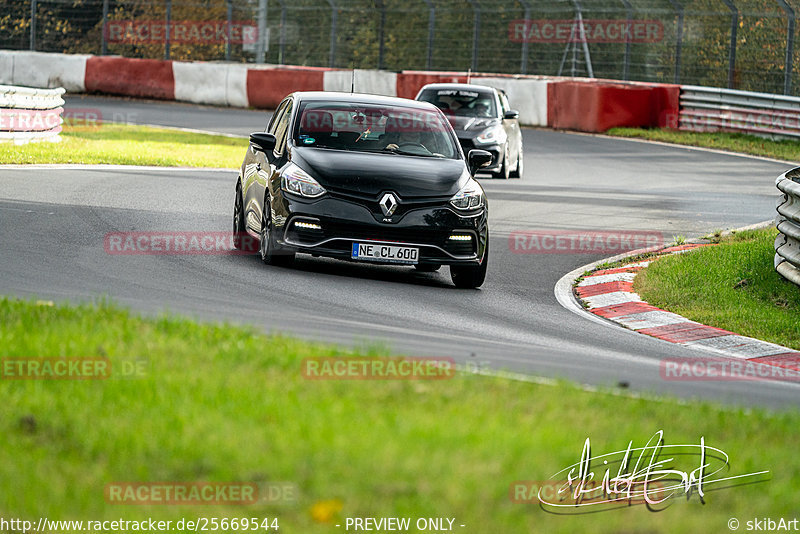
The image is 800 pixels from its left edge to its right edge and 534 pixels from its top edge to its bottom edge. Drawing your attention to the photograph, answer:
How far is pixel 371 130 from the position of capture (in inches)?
460

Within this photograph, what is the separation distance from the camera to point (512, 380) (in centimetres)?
620

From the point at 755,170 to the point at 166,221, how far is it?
13131 millimetres

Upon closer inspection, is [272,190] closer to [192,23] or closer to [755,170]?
[755,170]

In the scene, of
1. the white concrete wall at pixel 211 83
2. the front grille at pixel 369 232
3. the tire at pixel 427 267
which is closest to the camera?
the front grille at pixel 369 232

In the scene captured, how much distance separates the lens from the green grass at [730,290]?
33.4 ft

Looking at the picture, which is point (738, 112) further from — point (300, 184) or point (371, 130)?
point (300, 184)

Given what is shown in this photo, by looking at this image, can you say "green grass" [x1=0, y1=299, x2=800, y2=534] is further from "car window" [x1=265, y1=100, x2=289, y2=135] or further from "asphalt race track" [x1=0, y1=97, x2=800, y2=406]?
"car window" [x1=265, y1=100, x2=289, y2=135]

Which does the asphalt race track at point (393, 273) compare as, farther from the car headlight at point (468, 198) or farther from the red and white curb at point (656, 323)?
the car headlight at point (468, 198)

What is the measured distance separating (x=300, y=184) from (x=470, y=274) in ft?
5.42

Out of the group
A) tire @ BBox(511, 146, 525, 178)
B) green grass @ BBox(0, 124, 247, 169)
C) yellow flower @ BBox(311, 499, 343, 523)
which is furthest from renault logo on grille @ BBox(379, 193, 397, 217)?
tire @ BBox(511, 146, 525, 178)

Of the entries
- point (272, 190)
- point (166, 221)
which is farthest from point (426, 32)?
point (272, 190)

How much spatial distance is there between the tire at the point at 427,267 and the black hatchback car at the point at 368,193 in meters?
0.03

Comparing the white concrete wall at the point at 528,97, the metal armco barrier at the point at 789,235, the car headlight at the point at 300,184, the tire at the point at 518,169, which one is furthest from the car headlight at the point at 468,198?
the white concrete wall at the point at 528,97

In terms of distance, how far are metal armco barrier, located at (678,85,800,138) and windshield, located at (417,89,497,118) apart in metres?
8.58
